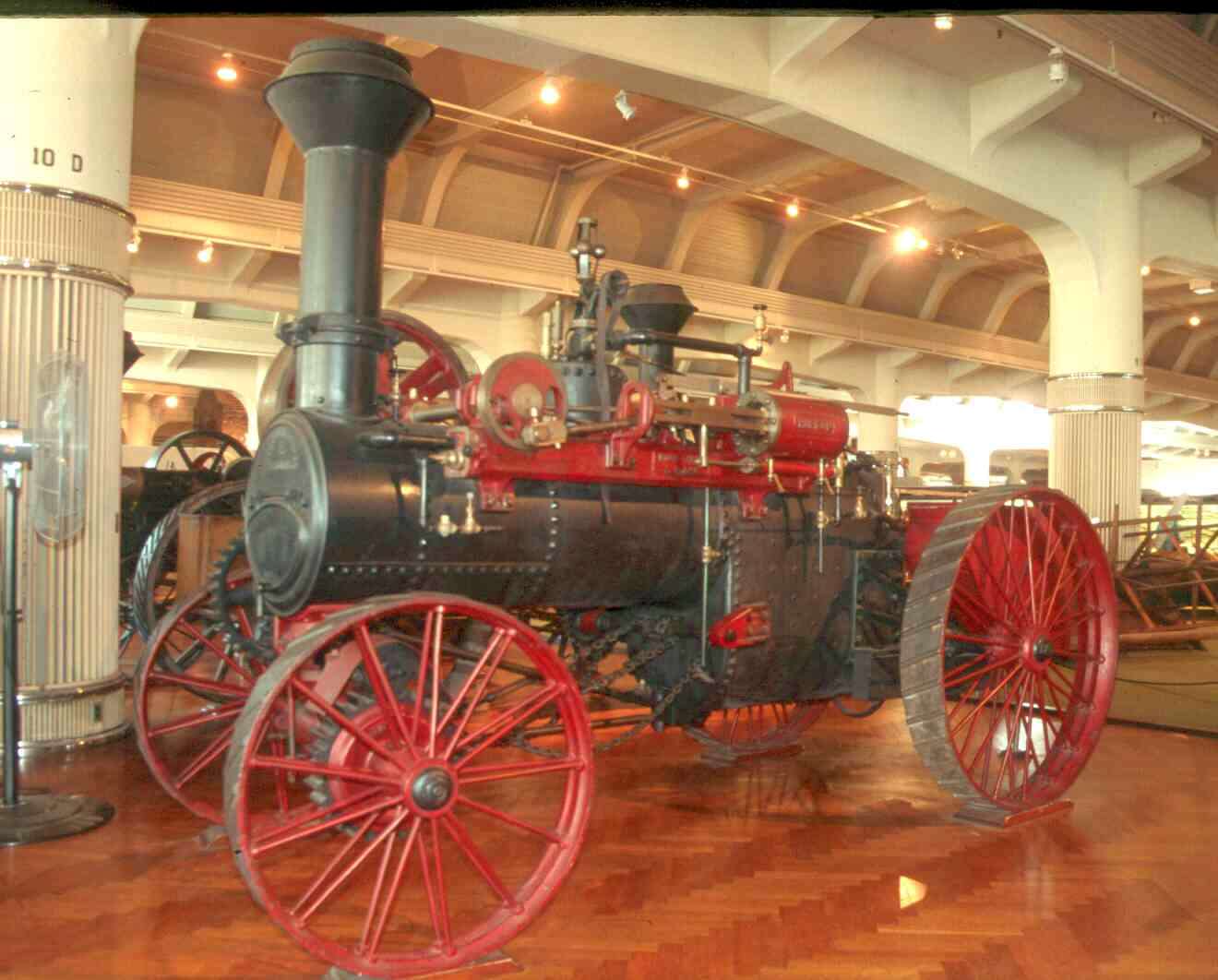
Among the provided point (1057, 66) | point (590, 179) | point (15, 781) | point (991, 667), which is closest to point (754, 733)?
point (991, 667)

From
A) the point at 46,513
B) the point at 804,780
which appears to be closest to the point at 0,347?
the point at 46,513

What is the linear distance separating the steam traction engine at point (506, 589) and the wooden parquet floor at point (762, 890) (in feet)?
0.66

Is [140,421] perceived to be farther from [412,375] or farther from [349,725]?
[349,725]

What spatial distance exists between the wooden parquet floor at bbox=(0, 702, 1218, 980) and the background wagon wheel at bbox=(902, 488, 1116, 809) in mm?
260

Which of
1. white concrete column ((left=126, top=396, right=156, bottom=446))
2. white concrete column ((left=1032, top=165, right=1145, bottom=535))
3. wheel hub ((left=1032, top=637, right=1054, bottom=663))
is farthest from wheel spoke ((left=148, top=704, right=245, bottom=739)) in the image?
white concrete column ((left=126, top=396, right=156, bottom=446))

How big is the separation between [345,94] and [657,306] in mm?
1647

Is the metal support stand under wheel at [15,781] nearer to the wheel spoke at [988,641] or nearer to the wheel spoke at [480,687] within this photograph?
the wheel spoke at [480,687]

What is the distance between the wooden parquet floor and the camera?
303 centimetres

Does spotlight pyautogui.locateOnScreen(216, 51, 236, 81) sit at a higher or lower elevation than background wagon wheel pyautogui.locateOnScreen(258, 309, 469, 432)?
higher

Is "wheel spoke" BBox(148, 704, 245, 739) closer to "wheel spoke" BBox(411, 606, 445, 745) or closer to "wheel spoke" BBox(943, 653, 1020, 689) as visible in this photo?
"wheel spoke" BBox(411, 606, 445, 745)

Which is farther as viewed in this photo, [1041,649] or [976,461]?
[976,461]

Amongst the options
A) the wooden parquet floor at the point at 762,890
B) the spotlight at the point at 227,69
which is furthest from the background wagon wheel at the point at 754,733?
the spotlight at the point at 227,69

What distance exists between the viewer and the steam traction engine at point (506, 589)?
Answer: 118 inches

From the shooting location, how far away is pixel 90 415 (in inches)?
205
